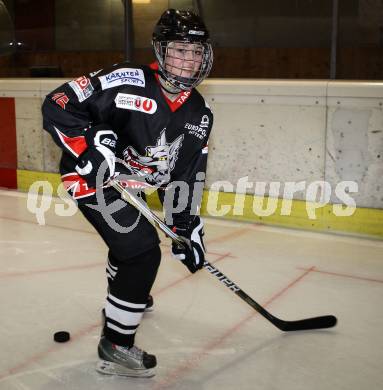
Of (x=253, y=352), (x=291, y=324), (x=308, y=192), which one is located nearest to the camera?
(x=253, y=352)

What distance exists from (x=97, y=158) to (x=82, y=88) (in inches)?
9.6

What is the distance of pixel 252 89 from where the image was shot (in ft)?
12.8

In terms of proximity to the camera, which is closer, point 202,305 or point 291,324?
point 291,324

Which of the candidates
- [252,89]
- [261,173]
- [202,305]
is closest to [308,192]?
[261,173]

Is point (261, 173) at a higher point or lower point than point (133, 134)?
lower

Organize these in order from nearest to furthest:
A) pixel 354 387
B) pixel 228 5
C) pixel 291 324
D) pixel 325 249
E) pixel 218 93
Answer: pixel 354 387, pixel 291 324, pixel 325 249, pixel 218 93, pixel 228 5

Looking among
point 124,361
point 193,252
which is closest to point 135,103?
point 193,252

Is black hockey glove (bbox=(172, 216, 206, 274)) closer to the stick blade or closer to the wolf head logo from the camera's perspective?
the wolf head logo

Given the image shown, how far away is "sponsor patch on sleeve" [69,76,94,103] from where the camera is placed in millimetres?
1839

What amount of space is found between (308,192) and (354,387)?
208cm

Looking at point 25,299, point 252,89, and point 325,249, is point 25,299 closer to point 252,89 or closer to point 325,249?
point 325,249

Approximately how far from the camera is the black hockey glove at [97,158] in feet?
5.86

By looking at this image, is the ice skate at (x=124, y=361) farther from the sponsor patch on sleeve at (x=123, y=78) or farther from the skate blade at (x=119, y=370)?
the sponsor patch on sleeve at (x=123, y=78)

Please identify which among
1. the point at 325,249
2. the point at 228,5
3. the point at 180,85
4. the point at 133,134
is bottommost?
the point at 325,249
